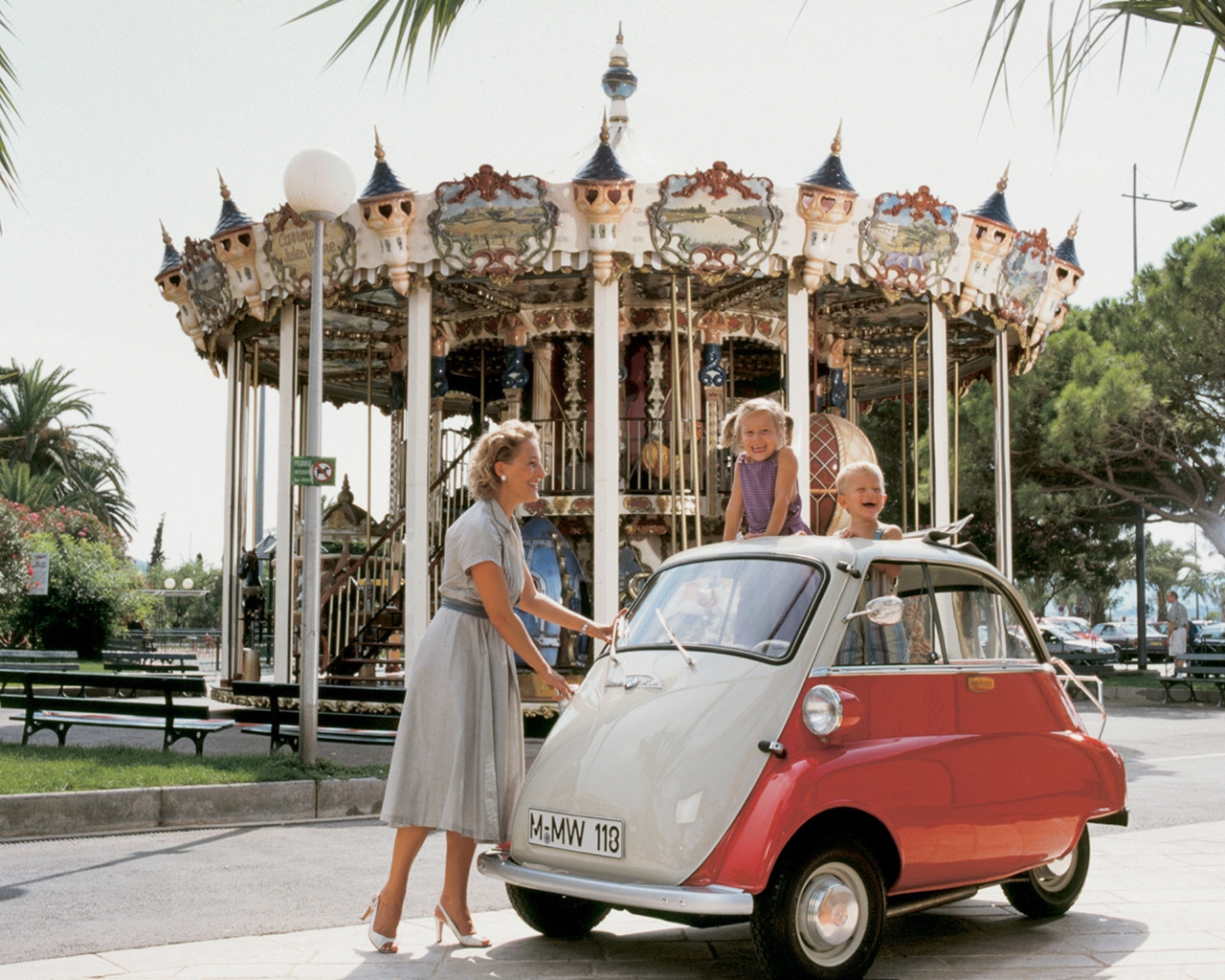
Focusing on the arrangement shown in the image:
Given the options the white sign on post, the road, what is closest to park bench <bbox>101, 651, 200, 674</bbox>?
the white sign on post

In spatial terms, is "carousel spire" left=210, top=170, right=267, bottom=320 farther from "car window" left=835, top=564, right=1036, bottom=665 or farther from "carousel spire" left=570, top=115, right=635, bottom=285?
"car window" left=835, top=564, right=1036, bottom=665

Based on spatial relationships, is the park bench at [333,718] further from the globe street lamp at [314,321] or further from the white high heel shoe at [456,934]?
the white high heel shoe at [456,934]

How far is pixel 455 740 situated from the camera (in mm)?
5270

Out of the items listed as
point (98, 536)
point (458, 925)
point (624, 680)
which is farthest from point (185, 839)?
point (98, 536)

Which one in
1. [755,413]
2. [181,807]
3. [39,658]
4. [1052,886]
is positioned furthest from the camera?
[39,658]

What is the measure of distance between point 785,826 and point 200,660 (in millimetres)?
42605

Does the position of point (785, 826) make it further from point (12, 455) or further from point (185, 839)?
point (12, 455)

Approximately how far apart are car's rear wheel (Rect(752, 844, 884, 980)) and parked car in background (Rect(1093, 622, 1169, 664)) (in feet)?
131

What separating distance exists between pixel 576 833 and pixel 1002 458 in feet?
48.4

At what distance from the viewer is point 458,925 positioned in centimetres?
535

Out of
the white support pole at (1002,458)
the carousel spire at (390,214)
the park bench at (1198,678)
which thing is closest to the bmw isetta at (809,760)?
the carousel spire at (390,214)

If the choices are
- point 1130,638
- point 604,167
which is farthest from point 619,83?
point 1130,638

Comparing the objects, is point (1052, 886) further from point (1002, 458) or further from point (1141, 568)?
point (1141, 568)

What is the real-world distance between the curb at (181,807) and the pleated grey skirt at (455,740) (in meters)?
4.07
